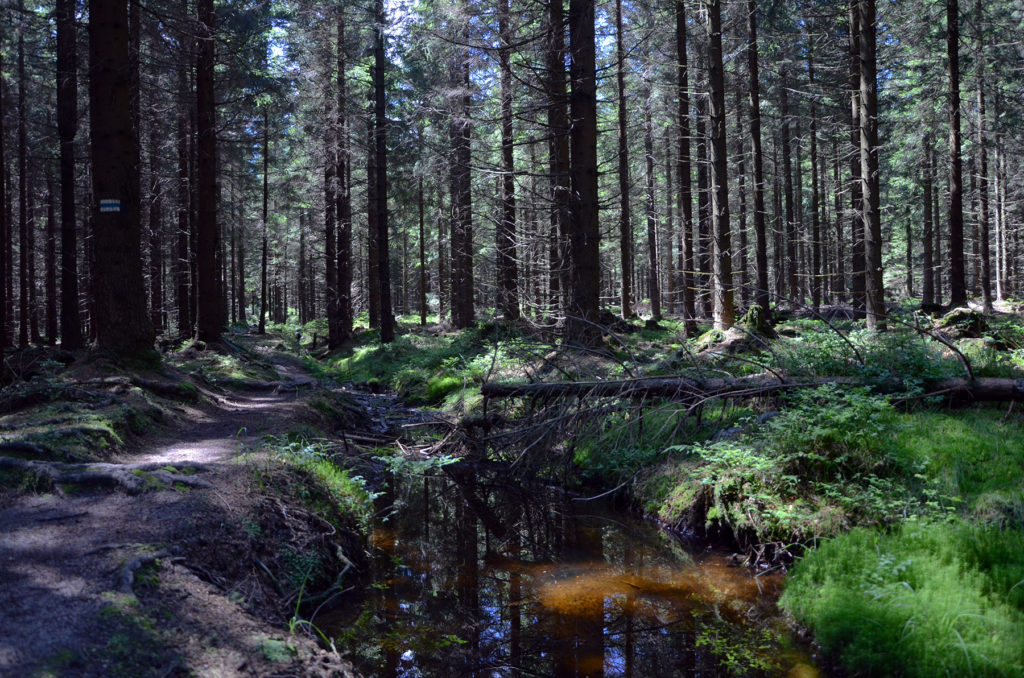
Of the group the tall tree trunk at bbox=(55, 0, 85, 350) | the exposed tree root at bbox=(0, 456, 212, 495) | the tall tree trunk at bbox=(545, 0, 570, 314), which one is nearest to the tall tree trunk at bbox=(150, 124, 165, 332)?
the tall tree trunk at bbox=(55, 0, 85, 350)

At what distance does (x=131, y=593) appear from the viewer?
12.2 feet

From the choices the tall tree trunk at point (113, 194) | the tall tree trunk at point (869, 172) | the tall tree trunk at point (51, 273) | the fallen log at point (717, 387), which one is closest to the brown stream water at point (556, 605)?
the fallen log at point (717, 387)

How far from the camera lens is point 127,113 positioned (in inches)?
415

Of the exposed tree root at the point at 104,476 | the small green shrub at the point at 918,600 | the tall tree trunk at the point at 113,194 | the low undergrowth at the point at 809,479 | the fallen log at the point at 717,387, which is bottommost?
the small green shrub at the point at 918,600

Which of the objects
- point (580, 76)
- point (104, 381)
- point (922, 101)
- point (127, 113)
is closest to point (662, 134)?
point (922, 101)

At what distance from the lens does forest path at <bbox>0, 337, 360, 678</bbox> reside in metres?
3.19

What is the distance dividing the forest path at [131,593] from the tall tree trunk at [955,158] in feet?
72.8

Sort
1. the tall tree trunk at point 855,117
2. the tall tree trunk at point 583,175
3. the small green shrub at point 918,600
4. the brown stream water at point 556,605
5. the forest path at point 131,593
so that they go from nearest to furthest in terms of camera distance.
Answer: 1. the forest path at point 131,593
2. the small green shrub at point 918,600
3. the brown stream water at point 556,605
4. the tall tree trunk at point 583,175
5. the tall tree trunk at point 855,117

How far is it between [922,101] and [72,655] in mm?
28759

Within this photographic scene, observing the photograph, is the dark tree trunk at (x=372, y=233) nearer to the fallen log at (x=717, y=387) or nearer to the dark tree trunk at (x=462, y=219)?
the dark tree trunk at (x=462, y=219)

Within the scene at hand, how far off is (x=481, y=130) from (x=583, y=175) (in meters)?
20.3

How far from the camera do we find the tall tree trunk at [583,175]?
10.5 metres

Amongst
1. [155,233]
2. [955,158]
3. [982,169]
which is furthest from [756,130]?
[155,233]

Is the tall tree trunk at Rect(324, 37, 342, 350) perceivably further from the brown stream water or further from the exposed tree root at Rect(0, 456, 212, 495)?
the exposed tree root at Rect(0, 456, 212, 495)
